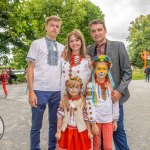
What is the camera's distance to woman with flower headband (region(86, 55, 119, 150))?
13.8 ft

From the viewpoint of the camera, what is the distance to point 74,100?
168 inches

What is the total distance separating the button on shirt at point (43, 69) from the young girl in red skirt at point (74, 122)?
0.47 meters

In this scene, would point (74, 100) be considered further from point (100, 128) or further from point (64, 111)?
point (100, 128)

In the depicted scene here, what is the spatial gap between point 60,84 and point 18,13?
14054mm

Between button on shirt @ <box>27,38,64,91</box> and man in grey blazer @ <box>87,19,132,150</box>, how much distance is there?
28.9 inches

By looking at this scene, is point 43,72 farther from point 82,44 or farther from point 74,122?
point 74,122

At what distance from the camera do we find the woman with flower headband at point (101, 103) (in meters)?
4.20

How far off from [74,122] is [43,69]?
0.98m

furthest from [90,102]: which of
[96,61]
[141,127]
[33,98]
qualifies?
[141,127]

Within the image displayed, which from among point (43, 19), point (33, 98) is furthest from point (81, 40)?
point (43, 19)

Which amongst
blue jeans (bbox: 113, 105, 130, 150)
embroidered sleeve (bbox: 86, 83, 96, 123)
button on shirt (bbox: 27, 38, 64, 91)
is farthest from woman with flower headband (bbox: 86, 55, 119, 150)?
button on shirt (bbox: 27, 38, 64, 91)

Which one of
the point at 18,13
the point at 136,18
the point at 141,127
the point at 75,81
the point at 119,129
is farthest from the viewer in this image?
the point at 136,18

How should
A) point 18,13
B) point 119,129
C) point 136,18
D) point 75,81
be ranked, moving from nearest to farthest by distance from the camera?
point 75,81 < point 119,129 < point 18,13 < point 136,18

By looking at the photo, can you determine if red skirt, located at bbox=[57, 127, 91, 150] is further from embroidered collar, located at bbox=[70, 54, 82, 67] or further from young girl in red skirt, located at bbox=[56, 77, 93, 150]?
embroidered collar, located at bbox=[70, 54, 82, 67]
